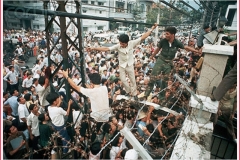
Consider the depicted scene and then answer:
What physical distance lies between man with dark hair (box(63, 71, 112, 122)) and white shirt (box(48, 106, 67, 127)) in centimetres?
75

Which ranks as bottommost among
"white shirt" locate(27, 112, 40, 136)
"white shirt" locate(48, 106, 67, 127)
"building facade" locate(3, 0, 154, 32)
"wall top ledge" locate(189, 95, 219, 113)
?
"white shirt" locate(27, 112, 40, 136)

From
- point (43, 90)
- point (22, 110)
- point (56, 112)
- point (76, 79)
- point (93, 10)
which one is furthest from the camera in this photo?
point (93, 10)

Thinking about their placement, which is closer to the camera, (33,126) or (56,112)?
(56,112)

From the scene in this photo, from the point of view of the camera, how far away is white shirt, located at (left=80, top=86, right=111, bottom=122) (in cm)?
402

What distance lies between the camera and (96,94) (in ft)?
13.3

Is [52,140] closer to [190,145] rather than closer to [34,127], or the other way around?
[34,127]

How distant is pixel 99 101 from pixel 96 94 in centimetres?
19

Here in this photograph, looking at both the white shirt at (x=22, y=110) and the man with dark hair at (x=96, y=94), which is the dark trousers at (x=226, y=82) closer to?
the man with dark hair at (x=96, y=94)

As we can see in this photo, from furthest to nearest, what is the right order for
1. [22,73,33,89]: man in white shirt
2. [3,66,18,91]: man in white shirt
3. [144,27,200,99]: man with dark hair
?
[3,66,18,91]: man in white shirt < [22,73,33,89]: man in white shirt < [144,27,200,99]: man with dark hair

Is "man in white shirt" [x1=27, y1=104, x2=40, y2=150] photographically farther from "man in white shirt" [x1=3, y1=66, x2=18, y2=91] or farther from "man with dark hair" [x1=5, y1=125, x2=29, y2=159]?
"man in white shirt" [x1=3, y1=66, x2=18, y2=91]

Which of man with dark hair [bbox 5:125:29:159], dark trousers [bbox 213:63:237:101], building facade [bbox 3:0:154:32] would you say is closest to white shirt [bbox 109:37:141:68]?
building facade [bbox 3:0:154:32]

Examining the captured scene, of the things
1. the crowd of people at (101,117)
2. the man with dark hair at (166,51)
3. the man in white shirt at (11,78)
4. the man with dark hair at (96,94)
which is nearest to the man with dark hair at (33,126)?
the crowd of people at (101,117)

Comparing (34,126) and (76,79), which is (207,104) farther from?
(76,79)

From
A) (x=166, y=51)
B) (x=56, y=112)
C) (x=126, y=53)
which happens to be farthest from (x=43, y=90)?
(x=166, y=51)
